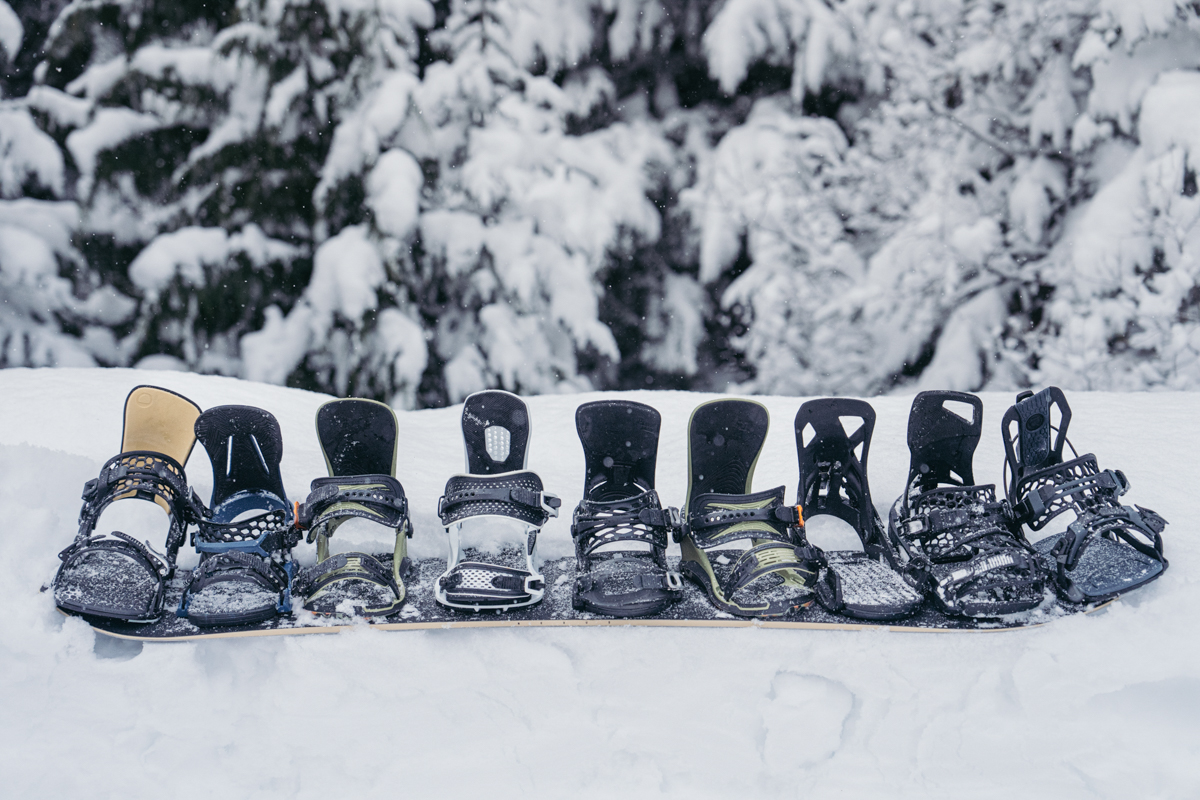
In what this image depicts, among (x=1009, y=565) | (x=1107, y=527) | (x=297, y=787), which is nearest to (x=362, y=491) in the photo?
(x=297, y=787)

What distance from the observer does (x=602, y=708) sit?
175 centimetres

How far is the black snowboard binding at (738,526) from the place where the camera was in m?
1.98

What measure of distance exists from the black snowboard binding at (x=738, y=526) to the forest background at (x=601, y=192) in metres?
3.12

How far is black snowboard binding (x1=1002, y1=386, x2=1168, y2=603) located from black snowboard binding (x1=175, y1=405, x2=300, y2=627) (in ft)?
7.13

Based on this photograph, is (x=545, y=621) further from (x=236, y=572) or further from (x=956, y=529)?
(x=956, y=529)

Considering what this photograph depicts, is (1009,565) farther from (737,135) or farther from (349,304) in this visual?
(737,135)

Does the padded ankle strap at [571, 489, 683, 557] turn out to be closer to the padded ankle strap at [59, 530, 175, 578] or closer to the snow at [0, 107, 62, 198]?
the padded ankle strap at [59, 530, 175, 578]

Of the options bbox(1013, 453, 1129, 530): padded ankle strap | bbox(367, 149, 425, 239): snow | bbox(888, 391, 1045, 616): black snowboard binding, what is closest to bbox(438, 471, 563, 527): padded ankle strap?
bbox(888, 391, 1045, 616): black snowboard binding

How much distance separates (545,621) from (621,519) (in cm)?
38

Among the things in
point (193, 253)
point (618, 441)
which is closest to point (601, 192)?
point (193, 253)

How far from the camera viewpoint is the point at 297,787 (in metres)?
1.55

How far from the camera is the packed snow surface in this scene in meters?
1.56

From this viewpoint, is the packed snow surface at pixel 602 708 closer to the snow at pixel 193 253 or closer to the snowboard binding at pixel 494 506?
the snowboard binding at pixel 494 506

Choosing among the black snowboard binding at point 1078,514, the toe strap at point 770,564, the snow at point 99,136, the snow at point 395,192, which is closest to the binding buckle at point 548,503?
the toe strap at point 770,564
